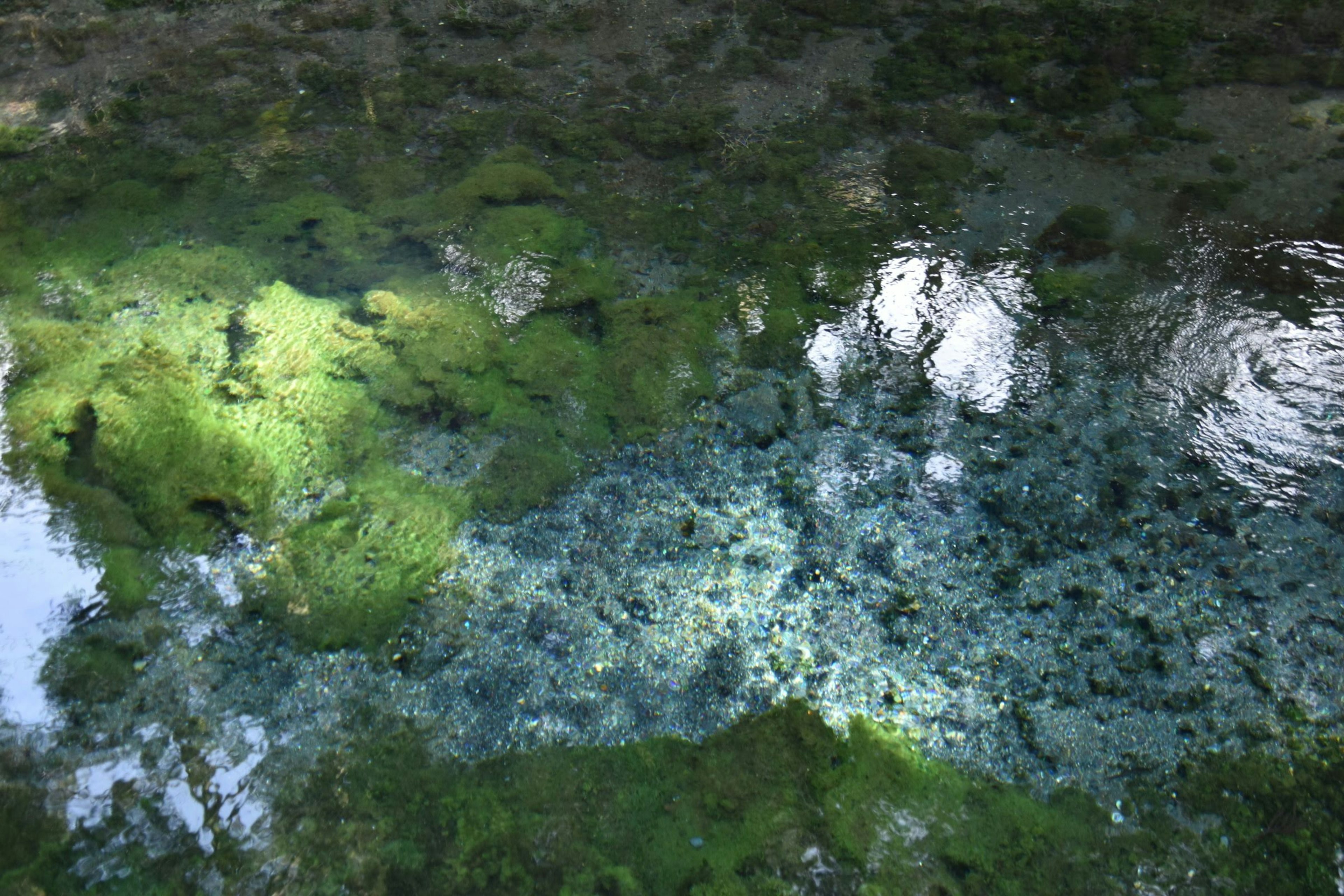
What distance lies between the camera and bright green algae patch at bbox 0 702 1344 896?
69.0 inches

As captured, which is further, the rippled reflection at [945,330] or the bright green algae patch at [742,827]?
the rippled reflection at [945,330]

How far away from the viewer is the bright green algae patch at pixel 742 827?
1.75 meters

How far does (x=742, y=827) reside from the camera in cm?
182

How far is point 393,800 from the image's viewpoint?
1.87 meters

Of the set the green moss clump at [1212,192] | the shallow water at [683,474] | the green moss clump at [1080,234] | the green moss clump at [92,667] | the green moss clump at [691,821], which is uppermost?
the green moss clump at [1212,192]

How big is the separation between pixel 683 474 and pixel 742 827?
0.95 m

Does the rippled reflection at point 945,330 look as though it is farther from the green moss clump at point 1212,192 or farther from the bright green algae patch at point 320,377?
the green moss clump at point 1212,192


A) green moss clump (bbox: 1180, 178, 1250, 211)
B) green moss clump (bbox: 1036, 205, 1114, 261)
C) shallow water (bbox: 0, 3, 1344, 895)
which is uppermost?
green moss clump (bbox: 1180, 178, 1250, 211)

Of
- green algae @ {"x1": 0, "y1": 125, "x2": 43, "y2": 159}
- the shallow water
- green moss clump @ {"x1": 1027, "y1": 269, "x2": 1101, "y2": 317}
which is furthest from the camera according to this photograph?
green algae @ {"x1": 0, "y1": 125, "x2": 43, "y2": 159}

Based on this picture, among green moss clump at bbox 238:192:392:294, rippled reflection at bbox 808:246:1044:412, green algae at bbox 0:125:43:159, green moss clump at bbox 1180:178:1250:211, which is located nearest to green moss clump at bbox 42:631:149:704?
green moss clump at bbox 238:192:392:294

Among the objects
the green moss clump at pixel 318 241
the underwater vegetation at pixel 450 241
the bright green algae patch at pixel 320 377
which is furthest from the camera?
the green moss clump at pixel 318 241

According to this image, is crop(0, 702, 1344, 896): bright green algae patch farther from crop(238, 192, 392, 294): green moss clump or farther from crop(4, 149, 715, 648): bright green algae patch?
crop(238, 192, 392, 294): green moss clump

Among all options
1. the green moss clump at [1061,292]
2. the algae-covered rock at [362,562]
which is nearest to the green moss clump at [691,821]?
the algae-covered rock at [362,562]

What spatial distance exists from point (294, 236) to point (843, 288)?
187 centimetres
